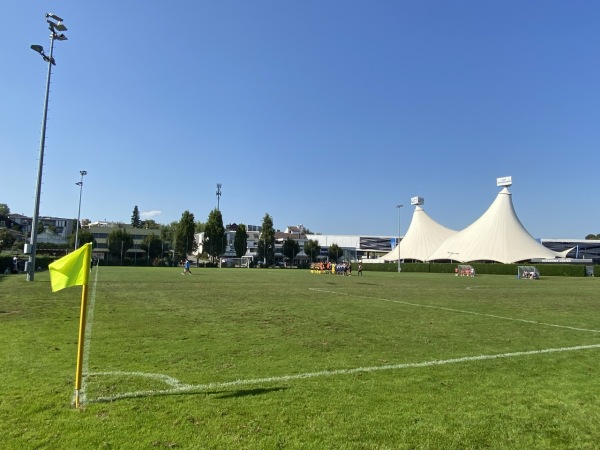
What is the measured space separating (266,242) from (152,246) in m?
26.9

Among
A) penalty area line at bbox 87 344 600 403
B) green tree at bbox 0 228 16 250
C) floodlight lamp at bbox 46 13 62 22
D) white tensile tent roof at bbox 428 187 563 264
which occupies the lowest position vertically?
penalty area line at bbox 87 344 600 403

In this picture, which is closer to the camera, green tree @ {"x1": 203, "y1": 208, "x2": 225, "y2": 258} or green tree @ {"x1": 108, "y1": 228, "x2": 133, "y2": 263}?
green tree @ {"x1": 108, "y1": 228, "x2": 133, "y2": 263}

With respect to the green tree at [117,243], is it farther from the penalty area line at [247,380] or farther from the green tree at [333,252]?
the penalty area line at [247,380]

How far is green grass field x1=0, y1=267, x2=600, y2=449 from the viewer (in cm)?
406

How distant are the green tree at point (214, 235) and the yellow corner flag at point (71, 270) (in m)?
94.5

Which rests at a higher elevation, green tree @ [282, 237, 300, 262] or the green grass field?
green tree @ [282, 237, 300, 262]

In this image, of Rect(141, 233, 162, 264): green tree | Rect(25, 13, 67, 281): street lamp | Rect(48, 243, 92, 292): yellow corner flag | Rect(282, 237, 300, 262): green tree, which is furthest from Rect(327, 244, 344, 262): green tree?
Rect(48, 243, 92, 292): yellow corner flag

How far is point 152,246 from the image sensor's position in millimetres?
104812

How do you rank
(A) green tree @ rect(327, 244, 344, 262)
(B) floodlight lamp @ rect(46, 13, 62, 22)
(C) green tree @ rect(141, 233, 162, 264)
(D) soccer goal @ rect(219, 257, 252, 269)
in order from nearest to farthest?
(B) floodlight lamp @ rect(46, 13, 62, 22) < (D) soccer goal @ rect(219, 257, 252, 269) < (C) green tree @ rect(141, 233, 162, 264) < (A) green tree @ rect(327, 244, 344, 262)

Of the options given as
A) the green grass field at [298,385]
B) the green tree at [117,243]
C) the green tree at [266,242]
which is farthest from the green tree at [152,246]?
the green grass field at [298,385]

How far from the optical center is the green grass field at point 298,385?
4059 mm

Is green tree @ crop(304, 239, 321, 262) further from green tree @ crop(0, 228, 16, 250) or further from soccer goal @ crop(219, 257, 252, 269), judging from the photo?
green tree @ crop(0, 228, 16, 250)

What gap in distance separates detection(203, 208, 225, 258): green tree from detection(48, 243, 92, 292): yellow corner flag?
9446 centimetres

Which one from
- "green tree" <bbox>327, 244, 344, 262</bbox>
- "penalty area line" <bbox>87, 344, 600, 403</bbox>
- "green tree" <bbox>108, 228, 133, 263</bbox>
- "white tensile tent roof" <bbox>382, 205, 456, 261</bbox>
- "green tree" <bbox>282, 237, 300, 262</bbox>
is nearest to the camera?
"penalty area line" <bbox>87, 344, 600, 403</bbox>
